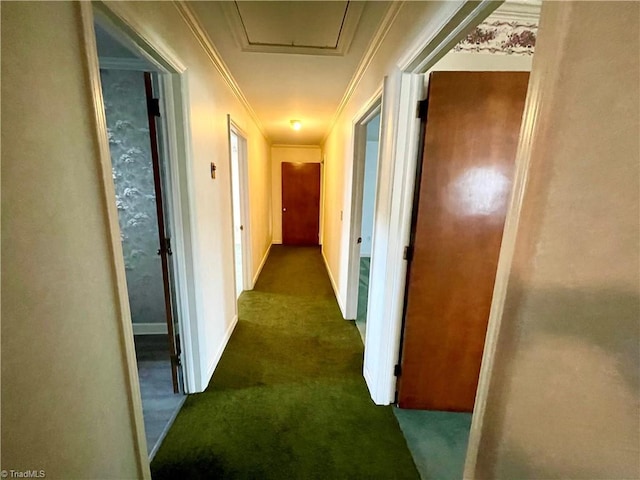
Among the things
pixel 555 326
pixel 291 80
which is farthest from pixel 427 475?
pixel 291 80

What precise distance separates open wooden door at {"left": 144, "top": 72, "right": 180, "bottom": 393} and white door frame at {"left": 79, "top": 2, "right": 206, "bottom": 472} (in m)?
0.05

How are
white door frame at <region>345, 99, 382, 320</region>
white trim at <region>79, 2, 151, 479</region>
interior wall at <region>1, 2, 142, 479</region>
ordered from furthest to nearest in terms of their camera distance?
white door frame at <region>345, 99, 382, 320</region>, white trim at <region>79, 2, 151, 479</region>, interior wall at <region>1, 2, 142, 479</region>

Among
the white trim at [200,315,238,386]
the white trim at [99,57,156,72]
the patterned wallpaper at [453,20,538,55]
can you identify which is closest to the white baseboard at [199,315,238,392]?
the white trim at [200,315,238,386]

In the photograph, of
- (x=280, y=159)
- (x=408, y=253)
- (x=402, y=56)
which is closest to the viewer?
(x=402, y=56)

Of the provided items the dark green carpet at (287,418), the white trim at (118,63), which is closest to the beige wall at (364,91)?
the dark green carpet at (287,418)

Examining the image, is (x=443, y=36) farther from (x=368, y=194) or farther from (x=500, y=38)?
(x=368, y=194)

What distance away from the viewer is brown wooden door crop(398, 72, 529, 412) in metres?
1.41

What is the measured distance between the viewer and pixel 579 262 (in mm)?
535

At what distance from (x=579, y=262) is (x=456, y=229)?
1.05m

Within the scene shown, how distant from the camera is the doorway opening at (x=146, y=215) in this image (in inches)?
61.9

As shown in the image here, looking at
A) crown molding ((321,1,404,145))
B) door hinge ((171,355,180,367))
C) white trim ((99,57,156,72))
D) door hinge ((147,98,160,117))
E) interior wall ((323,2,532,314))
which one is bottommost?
door hinge ((171,355,180,367))

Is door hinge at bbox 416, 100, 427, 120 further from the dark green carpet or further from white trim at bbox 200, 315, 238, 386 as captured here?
white trim at bbox 200, 315, 238, 386

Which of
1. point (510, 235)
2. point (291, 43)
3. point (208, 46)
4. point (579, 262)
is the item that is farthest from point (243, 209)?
point (579, 262)

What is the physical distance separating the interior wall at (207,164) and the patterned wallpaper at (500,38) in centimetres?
150
